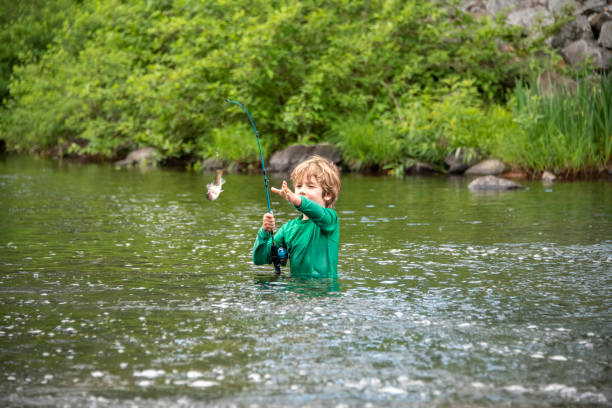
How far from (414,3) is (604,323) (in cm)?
2063

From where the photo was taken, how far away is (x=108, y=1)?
115 feet

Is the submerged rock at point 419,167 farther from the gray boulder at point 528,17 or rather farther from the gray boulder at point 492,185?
the gray boulder at point 528,17

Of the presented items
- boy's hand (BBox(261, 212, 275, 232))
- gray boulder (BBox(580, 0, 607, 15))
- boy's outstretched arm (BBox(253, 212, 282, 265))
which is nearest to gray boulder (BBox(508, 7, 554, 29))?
gray boulder (BBox(580, 0, 607, 15))

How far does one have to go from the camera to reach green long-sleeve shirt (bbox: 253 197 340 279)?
6785 millimetres

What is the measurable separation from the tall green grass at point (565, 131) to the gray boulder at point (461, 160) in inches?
67.4

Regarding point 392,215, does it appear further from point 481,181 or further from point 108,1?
point 108,1

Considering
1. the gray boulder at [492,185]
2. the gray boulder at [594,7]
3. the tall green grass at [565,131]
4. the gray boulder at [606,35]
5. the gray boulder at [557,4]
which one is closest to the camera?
the gray boulder at [492,185]

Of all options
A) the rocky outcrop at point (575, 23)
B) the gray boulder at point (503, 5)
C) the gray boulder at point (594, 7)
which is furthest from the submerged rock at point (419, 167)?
the gray boulder at point (594, 7)

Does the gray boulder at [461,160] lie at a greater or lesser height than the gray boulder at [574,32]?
lesser

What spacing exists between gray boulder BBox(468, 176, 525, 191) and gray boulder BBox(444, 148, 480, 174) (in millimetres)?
4284

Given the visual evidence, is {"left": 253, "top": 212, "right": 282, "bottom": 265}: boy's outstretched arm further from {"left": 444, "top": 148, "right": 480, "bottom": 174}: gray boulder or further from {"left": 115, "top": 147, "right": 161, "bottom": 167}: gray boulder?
{"left": 115, "top": 147, "right": 161, "bottom": 167}: gray boulder

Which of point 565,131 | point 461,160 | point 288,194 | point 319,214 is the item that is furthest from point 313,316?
point 461,160

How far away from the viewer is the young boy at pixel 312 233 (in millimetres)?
6734

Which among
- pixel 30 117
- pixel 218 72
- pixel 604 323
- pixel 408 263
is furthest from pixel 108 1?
pixel 604 323
